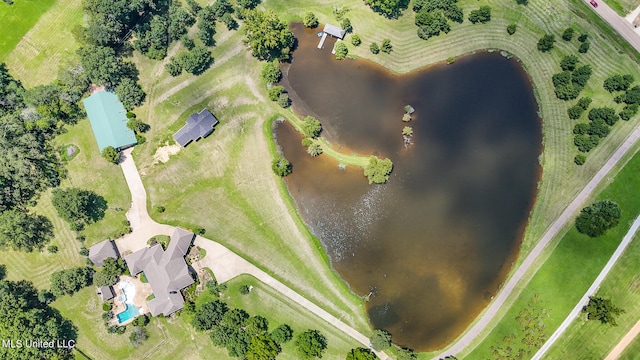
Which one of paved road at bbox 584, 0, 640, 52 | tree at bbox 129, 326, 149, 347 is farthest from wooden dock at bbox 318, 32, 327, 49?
tree at bbox 129, 326, 149, 347

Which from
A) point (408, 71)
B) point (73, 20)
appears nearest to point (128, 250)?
point (73, 20)

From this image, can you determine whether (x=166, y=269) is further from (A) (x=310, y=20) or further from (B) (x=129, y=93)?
(A) (x=310, y=20)

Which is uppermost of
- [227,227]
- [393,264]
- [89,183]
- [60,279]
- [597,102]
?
[597,102]

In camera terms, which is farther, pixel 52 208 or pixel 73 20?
pixel 73 20

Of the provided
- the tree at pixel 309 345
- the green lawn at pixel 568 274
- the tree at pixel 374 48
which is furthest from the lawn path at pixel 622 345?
the tree at pixel 374 48

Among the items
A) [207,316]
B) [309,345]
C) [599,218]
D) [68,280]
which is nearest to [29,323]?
[68,280]

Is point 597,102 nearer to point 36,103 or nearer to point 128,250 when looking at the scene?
point 128,250
